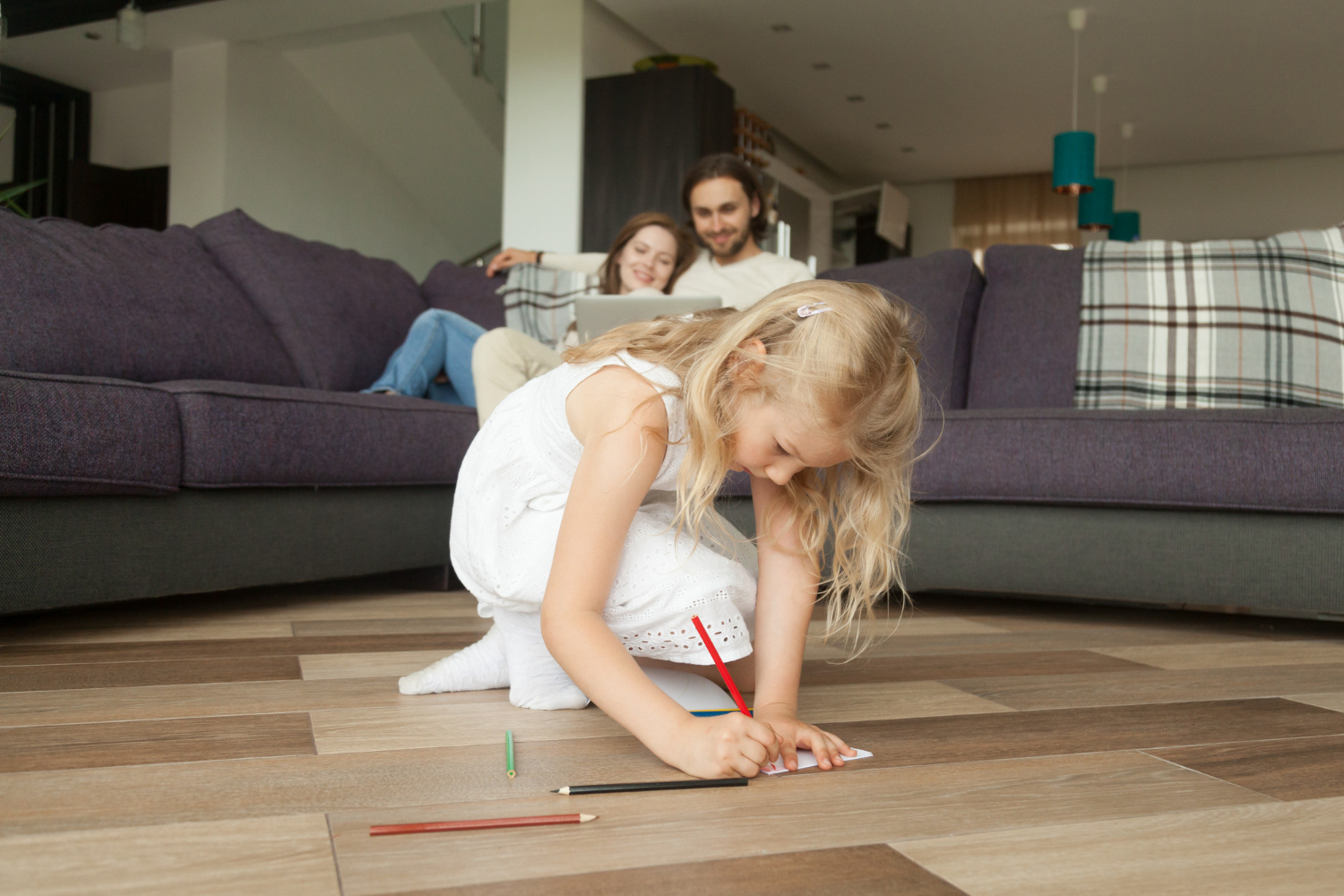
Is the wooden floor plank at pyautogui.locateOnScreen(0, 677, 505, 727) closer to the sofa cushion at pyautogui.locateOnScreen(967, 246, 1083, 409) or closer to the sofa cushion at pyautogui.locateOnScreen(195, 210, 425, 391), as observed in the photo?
the sofa cushion at pyautogui.locateOnScreen(195, 210, 425, 391)

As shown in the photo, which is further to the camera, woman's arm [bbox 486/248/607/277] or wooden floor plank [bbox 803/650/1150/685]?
woman's arm [bbox 486/248/607/277]

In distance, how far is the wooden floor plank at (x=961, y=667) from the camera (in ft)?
4.48

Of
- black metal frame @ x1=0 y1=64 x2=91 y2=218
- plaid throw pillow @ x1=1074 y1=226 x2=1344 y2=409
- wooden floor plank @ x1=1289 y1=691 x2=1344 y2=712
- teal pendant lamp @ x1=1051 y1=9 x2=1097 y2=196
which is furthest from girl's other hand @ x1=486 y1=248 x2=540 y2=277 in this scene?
black metal frame @ x1=0 y1=64 x2=91 y2=218

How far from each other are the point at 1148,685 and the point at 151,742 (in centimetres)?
120

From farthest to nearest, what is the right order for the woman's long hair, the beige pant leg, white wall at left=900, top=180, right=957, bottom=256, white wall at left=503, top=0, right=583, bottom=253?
white wall at left=900, top=180, right=957, bottom=256 → white wall at left=503, top=0, right=583, bottom=253 → the woman's long hair → the beige pant leg

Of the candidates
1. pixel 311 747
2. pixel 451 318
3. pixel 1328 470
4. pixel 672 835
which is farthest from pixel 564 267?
pixel 672 835

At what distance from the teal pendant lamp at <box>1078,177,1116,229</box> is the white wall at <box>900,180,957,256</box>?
7.05 feet

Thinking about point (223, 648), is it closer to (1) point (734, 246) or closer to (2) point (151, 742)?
(2) point (151, 742)

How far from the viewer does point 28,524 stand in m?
1.45

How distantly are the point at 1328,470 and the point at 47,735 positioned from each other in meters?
1.88

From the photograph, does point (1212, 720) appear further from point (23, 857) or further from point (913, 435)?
point (23, 857)

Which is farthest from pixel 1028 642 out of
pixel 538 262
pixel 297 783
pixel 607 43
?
pixel 607 43

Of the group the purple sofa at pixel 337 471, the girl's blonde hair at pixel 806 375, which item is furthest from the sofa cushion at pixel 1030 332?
the girl's blonde hair at pixel 806 375

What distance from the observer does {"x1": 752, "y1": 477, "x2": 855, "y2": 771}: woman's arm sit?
1051 mm
